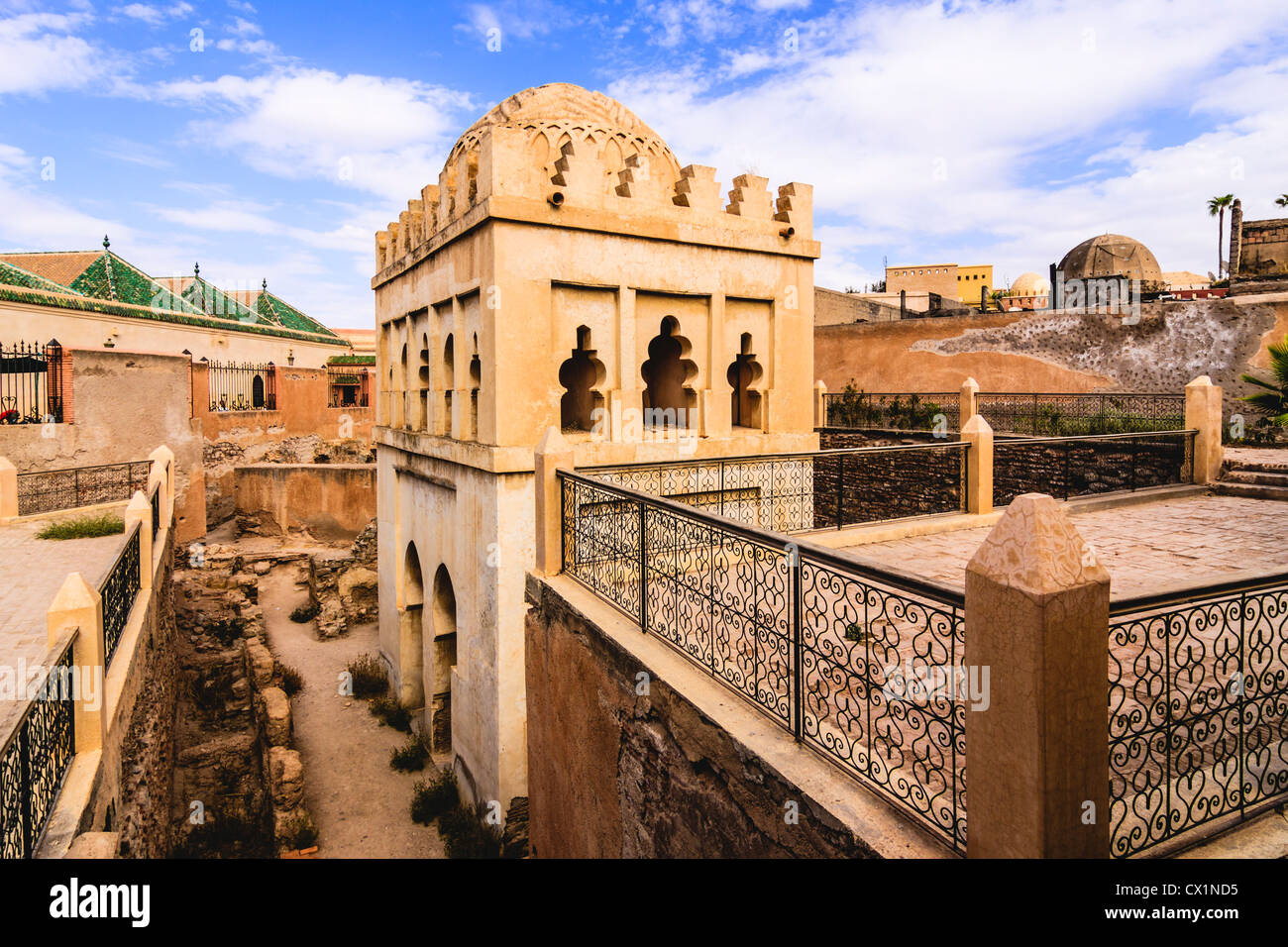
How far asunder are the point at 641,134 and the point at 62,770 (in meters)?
10.1

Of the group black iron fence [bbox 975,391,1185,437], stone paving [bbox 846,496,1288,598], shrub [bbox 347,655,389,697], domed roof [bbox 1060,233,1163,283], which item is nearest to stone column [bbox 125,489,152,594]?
shrub [bbox 347,655,389,697]

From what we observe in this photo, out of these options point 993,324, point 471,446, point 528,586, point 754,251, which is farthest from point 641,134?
point 993,324

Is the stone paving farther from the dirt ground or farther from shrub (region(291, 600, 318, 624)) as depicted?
shrub (region(291, 600, 318, 624))

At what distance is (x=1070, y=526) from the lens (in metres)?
2.60

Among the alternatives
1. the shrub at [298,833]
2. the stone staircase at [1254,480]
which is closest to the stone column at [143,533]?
the shrub at [298,833]

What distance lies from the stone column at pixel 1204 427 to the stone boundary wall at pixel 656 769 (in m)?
10.6

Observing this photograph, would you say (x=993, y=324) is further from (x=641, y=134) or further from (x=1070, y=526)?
(x=1070, y=526)

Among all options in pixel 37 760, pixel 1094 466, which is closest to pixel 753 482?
pixel 37 760

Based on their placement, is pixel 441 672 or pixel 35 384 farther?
pixel 35 384

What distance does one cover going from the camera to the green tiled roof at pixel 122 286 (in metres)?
27.9

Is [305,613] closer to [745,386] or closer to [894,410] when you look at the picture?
[745,386]

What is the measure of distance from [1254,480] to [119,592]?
15.7m

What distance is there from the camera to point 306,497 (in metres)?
21.7

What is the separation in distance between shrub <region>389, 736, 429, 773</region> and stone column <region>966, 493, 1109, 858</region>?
32.3 feet
